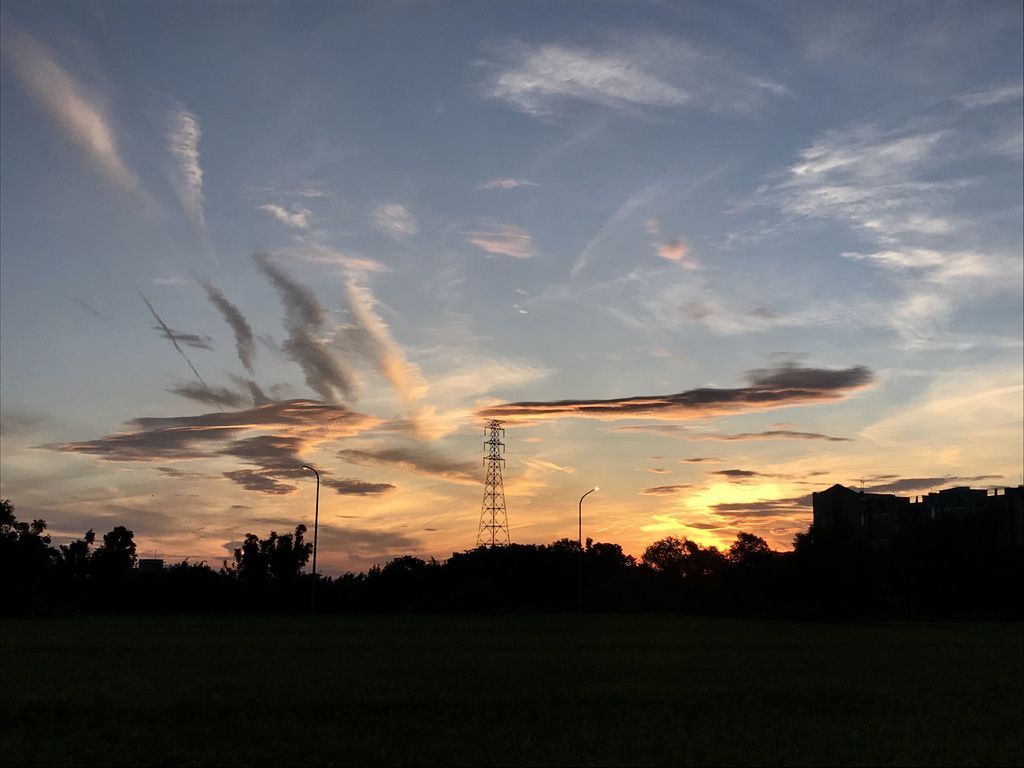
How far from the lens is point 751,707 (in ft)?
68.7

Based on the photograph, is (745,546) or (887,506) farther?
(887,506)

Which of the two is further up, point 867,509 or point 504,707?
point 867,509

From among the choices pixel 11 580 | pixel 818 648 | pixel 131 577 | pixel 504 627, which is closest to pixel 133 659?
pixel 818 648

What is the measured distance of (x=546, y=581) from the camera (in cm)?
11038

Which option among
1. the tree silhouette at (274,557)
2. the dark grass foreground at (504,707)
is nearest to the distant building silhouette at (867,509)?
the tree silhouette at (274,557)

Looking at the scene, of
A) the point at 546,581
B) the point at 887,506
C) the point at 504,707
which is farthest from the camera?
the point at 887,506

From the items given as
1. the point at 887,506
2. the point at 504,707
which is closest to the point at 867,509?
the point at 887,506

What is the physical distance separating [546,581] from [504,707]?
91.4 meters

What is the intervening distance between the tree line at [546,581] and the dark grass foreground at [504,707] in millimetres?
54288

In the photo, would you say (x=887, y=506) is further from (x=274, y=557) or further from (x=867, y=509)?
(x=274, y=557)

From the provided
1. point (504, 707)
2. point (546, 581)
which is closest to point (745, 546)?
point (546, 581)

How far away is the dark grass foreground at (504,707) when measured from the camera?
1598cm

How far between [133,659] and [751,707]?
20.5 metres

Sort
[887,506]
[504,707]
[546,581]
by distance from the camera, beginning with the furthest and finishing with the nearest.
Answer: [887,506], [546,581], [504,707]
